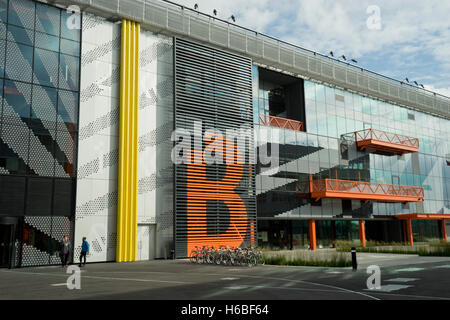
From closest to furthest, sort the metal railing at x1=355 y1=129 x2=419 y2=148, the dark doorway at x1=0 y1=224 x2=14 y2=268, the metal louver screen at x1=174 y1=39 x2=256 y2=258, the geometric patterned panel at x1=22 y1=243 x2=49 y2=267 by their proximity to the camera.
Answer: the dark doorway at x1=0 y1=224 x2=14 y2=268 → the geometric patterned panel at x1=22 y1=243 x2=49 y2=267 → the metal louver screen at x1=174 y1=39 x2=256 y2=258 → the metal railing at x1=355 y1=129 x2=419 y2=148


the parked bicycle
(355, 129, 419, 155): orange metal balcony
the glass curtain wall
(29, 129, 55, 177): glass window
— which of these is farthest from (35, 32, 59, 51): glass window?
(355, 129, 419, 155): orange metal balcony

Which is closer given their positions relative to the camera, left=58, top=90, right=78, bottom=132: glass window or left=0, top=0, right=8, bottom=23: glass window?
left=0, top=0, right=8, bottom=23: glass window

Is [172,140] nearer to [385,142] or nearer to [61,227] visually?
[61,227]

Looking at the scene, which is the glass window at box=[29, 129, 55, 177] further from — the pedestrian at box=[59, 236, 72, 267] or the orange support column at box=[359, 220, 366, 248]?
the orange support column at box=[359, 220, 366, 248]

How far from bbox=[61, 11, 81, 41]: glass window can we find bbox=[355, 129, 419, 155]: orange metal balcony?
25.2 meters

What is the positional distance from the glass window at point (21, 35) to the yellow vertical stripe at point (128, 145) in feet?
16.6

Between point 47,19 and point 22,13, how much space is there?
129 cm

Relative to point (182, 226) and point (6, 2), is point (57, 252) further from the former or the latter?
point (6, 2)

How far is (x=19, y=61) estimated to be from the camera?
20.9 meters

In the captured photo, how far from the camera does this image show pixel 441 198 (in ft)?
146

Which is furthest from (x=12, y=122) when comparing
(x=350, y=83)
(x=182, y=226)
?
(x=350, y=83)

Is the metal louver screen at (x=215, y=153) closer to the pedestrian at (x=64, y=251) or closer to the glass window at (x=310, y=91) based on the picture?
the glass window at (x=310, y=91)

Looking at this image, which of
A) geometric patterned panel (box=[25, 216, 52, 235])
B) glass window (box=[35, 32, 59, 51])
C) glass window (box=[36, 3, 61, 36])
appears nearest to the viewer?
geometric patterned panel (box=[25, 216, 52, 235])

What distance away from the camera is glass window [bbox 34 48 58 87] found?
70.7ft
